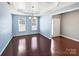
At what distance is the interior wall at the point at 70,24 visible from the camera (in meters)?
4.20

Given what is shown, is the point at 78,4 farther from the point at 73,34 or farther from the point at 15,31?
the point at 15,31

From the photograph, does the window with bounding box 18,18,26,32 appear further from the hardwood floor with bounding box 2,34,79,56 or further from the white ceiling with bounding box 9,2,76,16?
the hardwood floor with bounding box 2,34,79,56

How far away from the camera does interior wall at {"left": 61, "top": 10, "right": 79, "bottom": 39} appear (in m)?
4.20

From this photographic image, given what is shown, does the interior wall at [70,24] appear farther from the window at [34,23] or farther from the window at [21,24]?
the window at [21,24]

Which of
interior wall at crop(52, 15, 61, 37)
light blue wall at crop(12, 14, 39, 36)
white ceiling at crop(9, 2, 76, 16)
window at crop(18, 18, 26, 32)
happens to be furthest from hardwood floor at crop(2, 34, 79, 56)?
window at crop(18, 18, 26, 32)

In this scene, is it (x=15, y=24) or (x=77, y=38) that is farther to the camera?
(x=15, y=24)

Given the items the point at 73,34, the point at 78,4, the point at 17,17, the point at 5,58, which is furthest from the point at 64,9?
the point at 17,17

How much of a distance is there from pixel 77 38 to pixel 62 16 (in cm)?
202

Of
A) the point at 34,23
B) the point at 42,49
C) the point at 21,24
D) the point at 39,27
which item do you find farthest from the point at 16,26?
the point at 42,49

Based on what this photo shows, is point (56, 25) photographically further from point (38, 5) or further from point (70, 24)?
point (38, 5)

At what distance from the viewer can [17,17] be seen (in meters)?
5.92

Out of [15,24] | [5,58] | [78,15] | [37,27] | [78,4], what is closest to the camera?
[5,58]

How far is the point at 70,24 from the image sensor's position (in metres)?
4.70

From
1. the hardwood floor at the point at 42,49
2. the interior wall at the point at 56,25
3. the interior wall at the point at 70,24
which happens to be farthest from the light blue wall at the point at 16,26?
the interior wall at the point at 70,24
